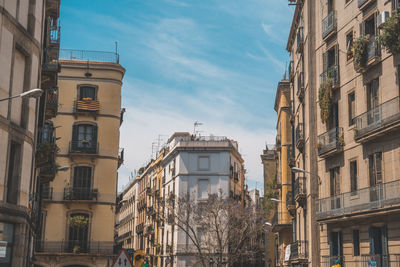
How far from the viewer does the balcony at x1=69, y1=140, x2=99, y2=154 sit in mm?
46844

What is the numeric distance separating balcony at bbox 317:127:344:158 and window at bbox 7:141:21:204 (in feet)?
52.5

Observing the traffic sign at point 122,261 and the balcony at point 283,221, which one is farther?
the balcony at point 283,221

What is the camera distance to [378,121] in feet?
83.5

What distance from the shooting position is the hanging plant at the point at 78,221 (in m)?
45.1

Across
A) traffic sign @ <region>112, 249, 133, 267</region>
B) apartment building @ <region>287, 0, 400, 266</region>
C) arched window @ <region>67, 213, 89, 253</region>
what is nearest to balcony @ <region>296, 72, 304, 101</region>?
apartment building @ <region>287, 0, 400, 266</region>

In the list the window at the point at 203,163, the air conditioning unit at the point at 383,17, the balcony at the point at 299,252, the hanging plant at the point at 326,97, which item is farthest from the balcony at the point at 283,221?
the air conditioning unit at the point at 383,17

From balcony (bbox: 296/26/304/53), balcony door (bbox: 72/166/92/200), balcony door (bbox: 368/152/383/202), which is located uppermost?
balcony (bbox: 296/26/304/53)

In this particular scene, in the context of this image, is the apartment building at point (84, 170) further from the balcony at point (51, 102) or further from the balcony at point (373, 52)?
the balcony at point (373, 52)

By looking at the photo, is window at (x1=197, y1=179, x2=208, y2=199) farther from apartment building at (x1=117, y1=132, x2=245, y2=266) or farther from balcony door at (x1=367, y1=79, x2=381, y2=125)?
balcony door at (x1=367, y1=79, x2=381, y2=125)

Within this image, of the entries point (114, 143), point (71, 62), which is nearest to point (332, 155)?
point (114, 143)

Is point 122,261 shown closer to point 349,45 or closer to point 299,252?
point 349,45

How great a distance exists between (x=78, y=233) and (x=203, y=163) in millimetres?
23609

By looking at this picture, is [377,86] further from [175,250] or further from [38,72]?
[175,250]

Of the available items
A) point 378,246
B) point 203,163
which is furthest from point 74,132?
point 378,246
